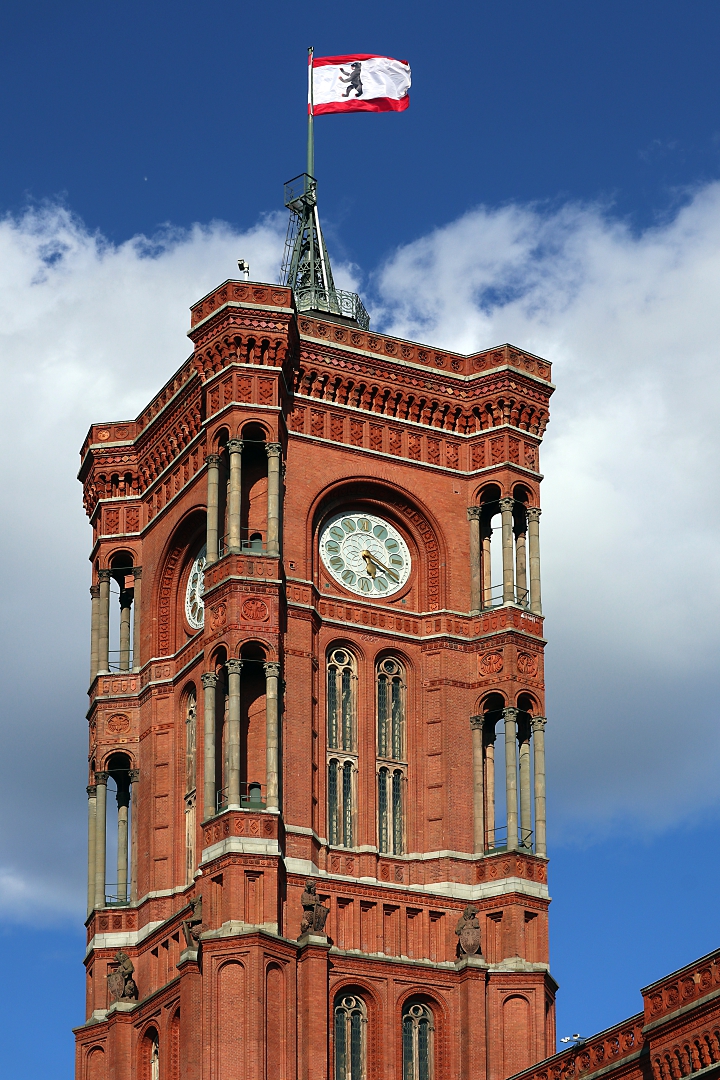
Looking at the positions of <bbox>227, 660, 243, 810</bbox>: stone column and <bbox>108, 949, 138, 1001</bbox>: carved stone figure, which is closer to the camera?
<bbox>227, 660, 243, 810</bbox>: stone column

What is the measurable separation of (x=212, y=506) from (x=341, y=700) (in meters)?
7.11

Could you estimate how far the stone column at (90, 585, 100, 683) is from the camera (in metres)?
83.3

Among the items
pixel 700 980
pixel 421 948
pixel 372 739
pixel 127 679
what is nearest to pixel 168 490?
pixel 127 679

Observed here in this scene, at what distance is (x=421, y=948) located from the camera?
75.2 metres

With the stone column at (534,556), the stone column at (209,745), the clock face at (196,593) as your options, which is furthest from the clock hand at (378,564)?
the stone column at (209,745)

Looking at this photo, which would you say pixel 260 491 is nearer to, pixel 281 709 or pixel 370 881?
pixel 281 709

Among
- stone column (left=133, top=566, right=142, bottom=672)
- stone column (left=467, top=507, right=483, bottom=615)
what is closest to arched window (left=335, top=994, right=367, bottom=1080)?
stone column (left=467, top=507, right=483, bottom=615)

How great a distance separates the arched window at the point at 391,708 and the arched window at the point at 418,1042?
7931mm

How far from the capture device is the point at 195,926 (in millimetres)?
71375

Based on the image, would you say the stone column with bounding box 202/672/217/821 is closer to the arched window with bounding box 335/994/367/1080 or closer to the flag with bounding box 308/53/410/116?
the arched window with bounding box 335/994/367/1080

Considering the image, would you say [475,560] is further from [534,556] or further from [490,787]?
[490,787]

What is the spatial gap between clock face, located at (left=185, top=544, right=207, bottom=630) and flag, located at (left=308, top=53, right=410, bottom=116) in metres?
16.3

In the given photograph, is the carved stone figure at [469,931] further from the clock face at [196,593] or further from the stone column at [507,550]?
the clock face at [196,593]

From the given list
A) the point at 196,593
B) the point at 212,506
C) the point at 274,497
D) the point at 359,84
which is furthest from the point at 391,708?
the point at 359,84
